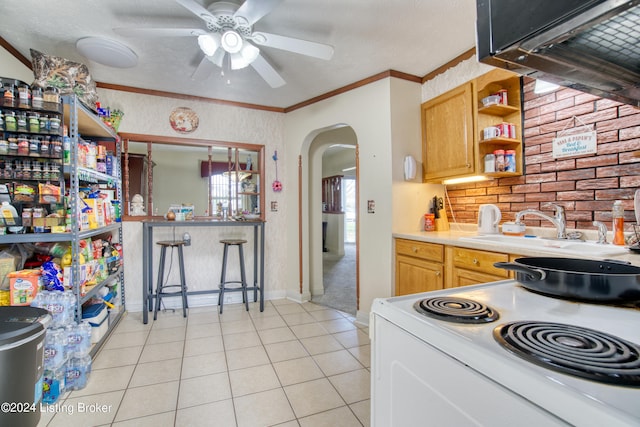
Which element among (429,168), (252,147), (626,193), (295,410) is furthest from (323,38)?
(295,410)

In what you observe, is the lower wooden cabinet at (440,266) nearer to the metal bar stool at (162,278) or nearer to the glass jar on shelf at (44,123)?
the metal bar stool at (162,278)

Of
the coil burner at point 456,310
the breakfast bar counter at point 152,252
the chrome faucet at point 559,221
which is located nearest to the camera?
the coil burner at point 456,310

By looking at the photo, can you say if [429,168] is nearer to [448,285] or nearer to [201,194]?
[448,285]

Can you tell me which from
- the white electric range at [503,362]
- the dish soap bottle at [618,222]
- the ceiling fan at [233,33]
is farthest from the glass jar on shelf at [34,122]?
the dish soap bottle at [618,222]

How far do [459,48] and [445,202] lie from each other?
4.66 feet

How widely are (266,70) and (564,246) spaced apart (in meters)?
2.44

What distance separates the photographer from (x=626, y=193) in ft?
6.01

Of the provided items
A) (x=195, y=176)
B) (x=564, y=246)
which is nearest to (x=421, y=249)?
(x=564, y=246)

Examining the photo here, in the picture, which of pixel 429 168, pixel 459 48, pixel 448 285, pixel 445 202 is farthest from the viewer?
pixel 445 202

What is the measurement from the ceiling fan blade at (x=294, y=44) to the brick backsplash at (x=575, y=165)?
164 centimetres

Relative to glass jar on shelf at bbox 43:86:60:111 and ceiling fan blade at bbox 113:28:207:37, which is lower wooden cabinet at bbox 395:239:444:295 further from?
glass jar on shelf at bbox 43:86:60:111

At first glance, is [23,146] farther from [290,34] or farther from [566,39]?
[566,39]

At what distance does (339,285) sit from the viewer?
15.0ft

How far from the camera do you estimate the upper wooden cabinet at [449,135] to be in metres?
2.51
